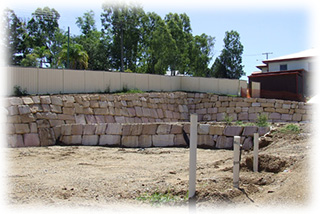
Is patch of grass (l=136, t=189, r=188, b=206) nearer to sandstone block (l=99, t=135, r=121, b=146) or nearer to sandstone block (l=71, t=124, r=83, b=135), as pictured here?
sandstone block (l=99, t=135, r=121, b=146)

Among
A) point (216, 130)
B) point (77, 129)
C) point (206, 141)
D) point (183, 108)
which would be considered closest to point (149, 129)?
point (206, 141)

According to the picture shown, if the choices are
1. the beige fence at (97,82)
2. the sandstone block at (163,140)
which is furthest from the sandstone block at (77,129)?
the beige fence at (97,82)

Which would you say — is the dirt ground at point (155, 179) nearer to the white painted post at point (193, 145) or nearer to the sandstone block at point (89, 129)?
the white painted post at point (193, 145)

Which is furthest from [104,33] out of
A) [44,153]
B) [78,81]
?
[44,153]

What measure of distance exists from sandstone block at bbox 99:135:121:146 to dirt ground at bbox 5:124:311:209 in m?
2.20

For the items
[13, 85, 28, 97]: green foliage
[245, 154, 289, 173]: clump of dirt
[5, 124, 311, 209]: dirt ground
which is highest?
[13, 85, 28, 97]: green foliage

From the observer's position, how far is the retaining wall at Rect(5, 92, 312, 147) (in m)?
13.6

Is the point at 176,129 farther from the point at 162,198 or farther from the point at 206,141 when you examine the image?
the point at 162,198

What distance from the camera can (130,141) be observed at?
40.9ft

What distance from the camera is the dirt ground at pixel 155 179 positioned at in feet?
16.5

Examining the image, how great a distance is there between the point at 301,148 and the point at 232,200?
12.1 ft

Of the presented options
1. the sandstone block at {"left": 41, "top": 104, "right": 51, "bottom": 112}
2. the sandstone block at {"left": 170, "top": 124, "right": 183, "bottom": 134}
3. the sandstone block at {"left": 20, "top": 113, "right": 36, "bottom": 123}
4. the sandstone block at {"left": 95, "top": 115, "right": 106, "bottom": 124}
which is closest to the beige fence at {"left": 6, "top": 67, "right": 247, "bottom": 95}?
the sandstone block at {"left": 41, "top": 104, "right": 51, "bottom": 112}

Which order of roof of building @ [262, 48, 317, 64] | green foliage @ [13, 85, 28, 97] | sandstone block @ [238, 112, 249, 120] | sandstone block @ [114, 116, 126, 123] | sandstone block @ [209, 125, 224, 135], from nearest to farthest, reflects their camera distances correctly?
sandstone block @ [209, 125, 224, 135], green foliage @ [13, 85, 28, 97], sandstone block @ [114, 116, 126, 123], sandstone block @ [238, 112, 249, 120], roof of building @ [262, 48, 317, 64]

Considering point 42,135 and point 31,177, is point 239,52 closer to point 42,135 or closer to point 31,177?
point 42,135
